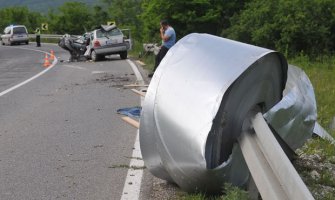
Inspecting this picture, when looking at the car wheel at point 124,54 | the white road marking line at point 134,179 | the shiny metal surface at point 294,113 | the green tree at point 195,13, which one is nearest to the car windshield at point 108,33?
the car wheel at point 124,54

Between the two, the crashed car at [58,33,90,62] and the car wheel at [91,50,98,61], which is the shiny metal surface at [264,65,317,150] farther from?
the crashed car at [58,33,90,62]

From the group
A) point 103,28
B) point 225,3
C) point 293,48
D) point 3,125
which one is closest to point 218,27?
point 225,3

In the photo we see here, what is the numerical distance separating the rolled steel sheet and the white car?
62.2 ft

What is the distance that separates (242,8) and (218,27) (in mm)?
1345

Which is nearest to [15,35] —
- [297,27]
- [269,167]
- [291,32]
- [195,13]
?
[195,13]

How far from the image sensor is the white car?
76.1 ft

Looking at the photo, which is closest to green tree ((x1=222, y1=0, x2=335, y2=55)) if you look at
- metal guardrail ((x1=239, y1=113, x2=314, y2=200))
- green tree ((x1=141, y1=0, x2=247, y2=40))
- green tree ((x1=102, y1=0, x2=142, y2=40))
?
green tree ((x1=141, y1=0, x2=247, y2=40))

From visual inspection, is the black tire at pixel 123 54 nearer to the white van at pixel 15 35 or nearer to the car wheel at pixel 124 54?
the car wheel at pixel 124 54

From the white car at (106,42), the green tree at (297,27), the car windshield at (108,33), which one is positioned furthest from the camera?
the car windshield at (108,33)

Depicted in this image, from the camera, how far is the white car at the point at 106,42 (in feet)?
76.1

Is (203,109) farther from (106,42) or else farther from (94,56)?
(94,56)

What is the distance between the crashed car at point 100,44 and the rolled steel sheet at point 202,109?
19.0 m

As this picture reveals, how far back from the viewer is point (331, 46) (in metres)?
16.9

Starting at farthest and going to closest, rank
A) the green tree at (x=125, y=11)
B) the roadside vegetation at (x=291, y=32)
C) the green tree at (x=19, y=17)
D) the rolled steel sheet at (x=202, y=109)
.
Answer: the green tree at (x=19, y=17) → the green tree at (x=125, y=11) → the roadside vegetation at (x=291, y=32) → the rolled steel sheet at (x=202, y=109)
